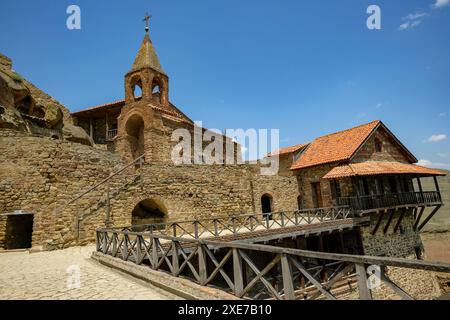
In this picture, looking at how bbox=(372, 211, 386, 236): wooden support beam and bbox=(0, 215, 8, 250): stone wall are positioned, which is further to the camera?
bbox=(372, 211, 386, 236): wooden support beam

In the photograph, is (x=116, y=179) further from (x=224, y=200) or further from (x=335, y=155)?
(x=335, y=155)

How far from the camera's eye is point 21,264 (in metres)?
7.99

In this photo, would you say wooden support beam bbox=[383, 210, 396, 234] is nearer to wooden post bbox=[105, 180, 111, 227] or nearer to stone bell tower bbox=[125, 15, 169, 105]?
wooden post bbox=[105, 180, 111, 227]

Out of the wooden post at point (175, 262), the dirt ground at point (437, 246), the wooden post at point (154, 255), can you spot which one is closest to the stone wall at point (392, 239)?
the dirt ground at point (437, 246)

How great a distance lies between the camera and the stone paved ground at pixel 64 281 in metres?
5.00

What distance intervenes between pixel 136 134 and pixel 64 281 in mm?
17524

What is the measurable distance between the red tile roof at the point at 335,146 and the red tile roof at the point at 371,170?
2.73 ft

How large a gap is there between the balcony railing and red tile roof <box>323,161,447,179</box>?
1.46 m

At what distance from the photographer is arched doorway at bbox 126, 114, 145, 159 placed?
2144 cm

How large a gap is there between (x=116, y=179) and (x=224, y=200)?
6.42 m

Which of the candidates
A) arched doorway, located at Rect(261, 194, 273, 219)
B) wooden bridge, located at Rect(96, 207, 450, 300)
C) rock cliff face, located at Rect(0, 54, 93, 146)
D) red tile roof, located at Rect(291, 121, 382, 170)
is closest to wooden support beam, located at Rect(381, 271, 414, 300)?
wooden bridge, located at Rect(96, 207, 450, 300)

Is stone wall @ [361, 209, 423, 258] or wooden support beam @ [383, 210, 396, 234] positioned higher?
wooden support beam @ [383, 210, 396, 234]

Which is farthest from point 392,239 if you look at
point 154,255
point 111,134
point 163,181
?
point 111,134
